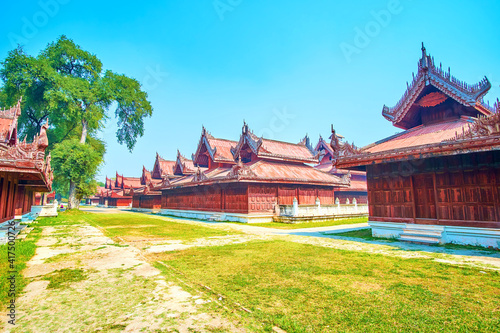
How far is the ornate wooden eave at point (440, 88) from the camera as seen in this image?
11.0 m

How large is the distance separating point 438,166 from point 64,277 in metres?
Answer: 12.6

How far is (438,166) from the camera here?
1059cm

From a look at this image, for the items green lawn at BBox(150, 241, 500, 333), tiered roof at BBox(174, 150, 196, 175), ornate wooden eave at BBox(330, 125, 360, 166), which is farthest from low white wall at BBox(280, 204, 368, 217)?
tiered roof at BBox(174, 150, 196, 175)

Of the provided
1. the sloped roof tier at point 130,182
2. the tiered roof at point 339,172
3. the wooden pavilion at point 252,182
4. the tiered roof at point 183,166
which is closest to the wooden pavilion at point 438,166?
the wooden pavilion at point 252,182

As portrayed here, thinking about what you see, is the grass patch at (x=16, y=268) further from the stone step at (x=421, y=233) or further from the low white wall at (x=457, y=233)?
the low white wall at (x=457, y=233)

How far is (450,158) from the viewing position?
10250mm

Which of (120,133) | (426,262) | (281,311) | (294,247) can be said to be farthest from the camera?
(120,133)

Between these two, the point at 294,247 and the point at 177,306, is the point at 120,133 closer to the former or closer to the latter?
the point at 294,247

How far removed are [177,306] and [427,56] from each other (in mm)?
13994

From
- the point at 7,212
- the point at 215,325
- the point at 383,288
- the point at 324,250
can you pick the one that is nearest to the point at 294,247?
the point at 324,250

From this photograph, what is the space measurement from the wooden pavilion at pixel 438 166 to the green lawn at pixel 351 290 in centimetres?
409

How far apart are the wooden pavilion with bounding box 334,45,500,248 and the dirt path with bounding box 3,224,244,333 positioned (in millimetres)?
9351

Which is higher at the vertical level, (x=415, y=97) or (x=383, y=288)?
(x=415, y=97)

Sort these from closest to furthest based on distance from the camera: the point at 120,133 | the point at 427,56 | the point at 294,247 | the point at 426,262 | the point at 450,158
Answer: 1. the point at 426,262
2. the point at 294,247
3. the point at 450,158
4. the point at 427,56
5. the point at 120,133
